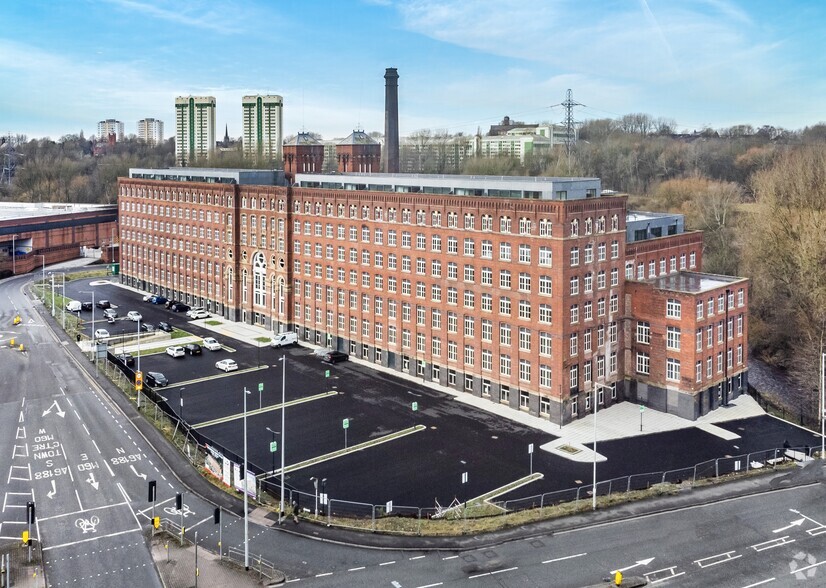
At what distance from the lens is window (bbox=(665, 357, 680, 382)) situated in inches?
2544

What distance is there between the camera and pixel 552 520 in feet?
147

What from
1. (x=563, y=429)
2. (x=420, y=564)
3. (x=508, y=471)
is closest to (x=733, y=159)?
(x=563, y=429)

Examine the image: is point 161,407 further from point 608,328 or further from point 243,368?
point 608,328

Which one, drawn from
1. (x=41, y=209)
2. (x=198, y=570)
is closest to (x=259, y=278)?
(x=198, y=570)

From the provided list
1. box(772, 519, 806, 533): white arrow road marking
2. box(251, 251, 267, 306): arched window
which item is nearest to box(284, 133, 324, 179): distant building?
box(251, 251, 267, 306): arched window

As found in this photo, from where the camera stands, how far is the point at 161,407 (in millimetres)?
65750

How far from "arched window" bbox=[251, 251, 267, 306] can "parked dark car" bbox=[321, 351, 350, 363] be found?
19023mm

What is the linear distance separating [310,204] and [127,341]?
27.4 m

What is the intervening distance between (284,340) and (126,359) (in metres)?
17.3

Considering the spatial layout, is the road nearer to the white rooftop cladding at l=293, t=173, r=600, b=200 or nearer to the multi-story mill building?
the multi-story mill building

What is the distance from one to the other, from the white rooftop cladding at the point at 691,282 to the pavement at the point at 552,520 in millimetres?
10823

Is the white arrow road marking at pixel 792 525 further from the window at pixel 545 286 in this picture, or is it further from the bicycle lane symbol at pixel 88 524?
the bicycle lane symbol at pixel 88 524

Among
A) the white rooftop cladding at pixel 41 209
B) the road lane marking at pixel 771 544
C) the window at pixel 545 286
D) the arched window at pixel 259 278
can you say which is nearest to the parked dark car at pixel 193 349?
the arched window at pixel 259 278

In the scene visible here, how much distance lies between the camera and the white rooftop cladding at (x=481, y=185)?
6412cm
